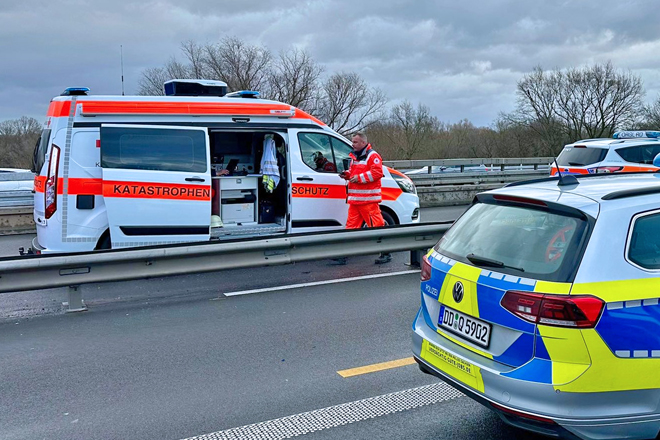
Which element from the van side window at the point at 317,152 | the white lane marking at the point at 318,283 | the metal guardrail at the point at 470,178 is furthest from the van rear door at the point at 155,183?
the metal guardrail at the point at 470,178

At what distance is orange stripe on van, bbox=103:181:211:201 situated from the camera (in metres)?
7.60

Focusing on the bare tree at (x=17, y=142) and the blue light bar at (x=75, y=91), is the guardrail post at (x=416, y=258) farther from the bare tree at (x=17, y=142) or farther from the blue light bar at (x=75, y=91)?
the bare tree at (x=17, y=142)

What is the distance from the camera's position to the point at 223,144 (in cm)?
1003

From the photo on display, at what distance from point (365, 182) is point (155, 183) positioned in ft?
9.74

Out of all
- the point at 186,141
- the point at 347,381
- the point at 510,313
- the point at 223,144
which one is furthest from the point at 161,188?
the point at 510,313

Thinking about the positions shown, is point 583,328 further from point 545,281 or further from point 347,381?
point 347,381

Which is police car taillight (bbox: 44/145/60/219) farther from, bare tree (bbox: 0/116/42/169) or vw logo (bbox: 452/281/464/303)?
bare tree (bbox: 0/116/42/169)

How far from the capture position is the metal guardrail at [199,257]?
6.19m

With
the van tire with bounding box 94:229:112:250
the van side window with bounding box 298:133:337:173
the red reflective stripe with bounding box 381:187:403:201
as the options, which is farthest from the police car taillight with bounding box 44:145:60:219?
the red reflective stripe with bounding box 381:187:403:201

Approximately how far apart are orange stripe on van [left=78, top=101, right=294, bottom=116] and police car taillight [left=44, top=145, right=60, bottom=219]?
Result: 0.65 meters

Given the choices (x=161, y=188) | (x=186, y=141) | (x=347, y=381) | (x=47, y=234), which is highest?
(x=186, y=141)

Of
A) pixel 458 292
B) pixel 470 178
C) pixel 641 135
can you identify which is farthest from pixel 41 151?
pixel 470 178

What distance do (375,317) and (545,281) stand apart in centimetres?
321

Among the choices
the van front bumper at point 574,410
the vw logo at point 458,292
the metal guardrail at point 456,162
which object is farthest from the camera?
the metal guardrail at point 456,162
